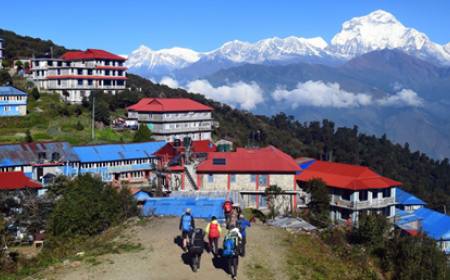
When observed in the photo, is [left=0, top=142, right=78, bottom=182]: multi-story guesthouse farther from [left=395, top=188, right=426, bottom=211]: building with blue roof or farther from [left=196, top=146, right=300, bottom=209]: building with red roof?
[left=395, top=188, right=426, bottom=211]: building with blue roof

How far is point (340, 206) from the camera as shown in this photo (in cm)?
4803

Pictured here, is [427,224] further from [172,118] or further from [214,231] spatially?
[214,231]

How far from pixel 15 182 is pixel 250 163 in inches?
681

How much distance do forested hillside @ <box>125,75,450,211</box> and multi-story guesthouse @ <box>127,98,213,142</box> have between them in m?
14.1

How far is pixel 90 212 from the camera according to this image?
2664 centimetres

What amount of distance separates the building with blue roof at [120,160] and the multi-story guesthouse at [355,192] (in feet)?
46.9

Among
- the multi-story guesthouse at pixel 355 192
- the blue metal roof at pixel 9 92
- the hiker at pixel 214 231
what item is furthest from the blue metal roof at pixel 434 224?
the blue metal roof at pixel 9 92

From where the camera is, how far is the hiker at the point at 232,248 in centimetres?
1719

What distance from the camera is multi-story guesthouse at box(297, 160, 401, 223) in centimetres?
4703

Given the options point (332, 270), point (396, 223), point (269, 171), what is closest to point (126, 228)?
point (332, 270)

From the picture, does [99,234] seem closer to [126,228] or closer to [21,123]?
[126,228]

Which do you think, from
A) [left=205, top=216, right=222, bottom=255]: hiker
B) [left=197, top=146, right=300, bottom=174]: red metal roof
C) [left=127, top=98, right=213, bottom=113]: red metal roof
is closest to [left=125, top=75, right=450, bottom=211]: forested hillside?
[left=127, top=98, right=213, bottom=113]: red metal roof

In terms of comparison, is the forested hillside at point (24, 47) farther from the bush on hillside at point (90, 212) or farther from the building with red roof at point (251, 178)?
the bush on hillside at point (90, 212)

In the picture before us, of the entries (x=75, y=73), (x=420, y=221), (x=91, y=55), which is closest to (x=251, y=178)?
(x=420, y=221)
